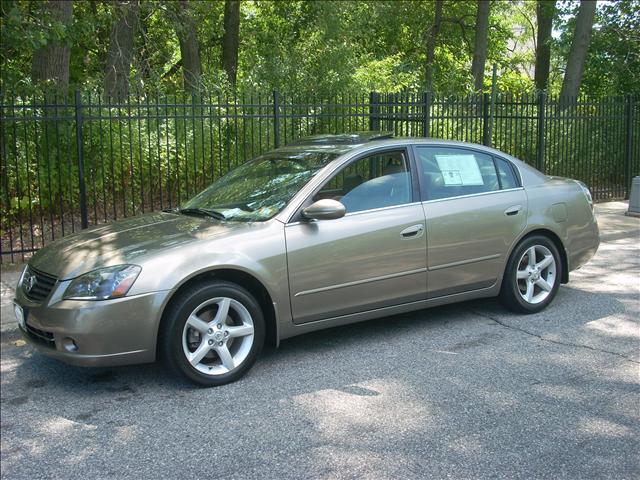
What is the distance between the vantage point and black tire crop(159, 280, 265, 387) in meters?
4.82

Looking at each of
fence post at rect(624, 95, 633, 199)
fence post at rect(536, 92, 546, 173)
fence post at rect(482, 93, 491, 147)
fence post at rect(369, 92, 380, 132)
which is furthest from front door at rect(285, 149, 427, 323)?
fence post at rect(624, 95, 633, 199)

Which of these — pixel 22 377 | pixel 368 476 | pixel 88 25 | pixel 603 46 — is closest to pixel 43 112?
pixel 88 25

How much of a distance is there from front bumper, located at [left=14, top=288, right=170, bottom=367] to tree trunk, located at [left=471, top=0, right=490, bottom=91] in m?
19.1

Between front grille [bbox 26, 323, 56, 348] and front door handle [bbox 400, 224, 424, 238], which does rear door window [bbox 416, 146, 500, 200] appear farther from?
front grille [bbox 26, 323, 56, 348]

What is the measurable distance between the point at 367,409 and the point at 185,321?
51.8 inches

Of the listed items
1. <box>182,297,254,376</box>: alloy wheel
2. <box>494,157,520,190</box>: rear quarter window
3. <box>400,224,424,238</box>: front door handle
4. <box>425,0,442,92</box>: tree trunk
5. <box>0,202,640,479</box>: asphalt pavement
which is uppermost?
<box>425,0,442,92</box>: tree trunk

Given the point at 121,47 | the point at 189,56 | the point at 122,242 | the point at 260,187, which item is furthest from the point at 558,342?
the point at 189,56

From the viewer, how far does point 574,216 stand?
688 cm

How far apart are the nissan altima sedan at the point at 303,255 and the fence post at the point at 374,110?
15.1 feet

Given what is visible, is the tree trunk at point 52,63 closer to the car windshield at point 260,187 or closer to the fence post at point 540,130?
the car windshield at point 260,187

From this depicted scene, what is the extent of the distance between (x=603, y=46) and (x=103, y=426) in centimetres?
1785

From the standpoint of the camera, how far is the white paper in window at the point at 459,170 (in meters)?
6.27

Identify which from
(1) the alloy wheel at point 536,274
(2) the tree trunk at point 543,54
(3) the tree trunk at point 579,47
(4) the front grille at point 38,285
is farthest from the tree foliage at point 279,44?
(1) the alloy wheel at point 536,274

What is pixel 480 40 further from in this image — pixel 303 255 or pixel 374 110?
pixel 303 255
